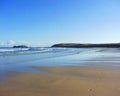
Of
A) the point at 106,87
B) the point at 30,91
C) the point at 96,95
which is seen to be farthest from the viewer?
the point at 106,87

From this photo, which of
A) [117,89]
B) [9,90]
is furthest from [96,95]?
[9,90]

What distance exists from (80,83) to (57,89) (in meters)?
1.25

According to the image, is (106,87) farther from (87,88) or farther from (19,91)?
(19,91)

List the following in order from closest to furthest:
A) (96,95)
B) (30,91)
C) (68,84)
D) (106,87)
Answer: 1. (96,95)
2. (30,91)
3. (106,87)
4. (68,84)

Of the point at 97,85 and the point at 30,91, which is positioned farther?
the point at 97,85

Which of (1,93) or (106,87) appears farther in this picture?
(106,87)

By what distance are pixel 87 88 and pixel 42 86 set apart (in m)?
1.61

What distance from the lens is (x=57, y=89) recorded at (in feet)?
21.6

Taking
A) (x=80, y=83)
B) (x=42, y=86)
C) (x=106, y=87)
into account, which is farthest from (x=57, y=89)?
(x=106, y=87)

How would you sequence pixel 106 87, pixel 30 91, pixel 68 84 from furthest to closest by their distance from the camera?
pixel 68 84
pixel 106 87
pixel 30 91

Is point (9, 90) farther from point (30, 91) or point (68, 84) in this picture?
point (68, 84)

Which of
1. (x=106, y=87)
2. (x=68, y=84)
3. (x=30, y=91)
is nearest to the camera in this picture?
(x=30, y=91)

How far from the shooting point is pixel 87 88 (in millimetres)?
6684

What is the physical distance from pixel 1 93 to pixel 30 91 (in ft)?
2.98
